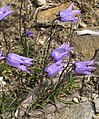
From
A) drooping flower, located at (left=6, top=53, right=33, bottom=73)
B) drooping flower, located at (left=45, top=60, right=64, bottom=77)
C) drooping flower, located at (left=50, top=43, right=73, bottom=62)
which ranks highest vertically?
drooping flower, located at (left=6, top=53, right=33, bottom=73)

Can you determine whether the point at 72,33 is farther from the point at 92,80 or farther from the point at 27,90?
the point at 27,90

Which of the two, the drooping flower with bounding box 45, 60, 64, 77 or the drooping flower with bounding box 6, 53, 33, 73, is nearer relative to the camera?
the drooping flower with bounding box 6, 53, 33, 73

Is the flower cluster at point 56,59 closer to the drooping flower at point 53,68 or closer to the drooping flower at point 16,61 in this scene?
the drooping flower at point 53,68

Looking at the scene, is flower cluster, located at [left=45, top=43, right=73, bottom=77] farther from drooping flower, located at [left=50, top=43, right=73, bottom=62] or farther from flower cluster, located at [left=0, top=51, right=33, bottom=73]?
flower cluster, located at [left=0, top=51, right=33, bottom=73]

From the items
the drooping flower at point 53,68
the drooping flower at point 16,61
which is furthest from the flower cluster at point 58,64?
the drooping flower at point 16,61

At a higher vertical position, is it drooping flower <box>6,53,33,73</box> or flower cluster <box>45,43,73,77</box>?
drooping flower <box>6,53,33,73</box>

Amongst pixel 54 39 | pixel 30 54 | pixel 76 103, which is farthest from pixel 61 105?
pixel 54 39

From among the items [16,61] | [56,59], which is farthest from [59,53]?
[16,61]

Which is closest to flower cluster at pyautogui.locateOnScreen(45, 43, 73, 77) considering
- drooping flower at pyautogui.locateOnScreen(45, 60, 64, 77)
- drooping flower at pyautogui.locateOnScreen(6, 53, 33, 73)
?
drooping flower at pyautogui.locateOnScreen(45, 60, 64, 77)

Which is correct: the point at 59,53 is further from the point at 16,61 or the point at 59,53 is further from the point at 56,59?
the point at 16,61

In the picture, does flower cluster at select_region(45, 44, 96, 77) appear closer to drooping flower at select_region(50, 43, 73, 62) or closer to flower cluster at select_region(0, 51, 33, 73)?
drooping flower at select_region(50, 43, 73, 62)

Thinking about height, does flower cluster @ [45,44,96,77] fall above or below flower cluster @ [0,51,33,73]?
below
